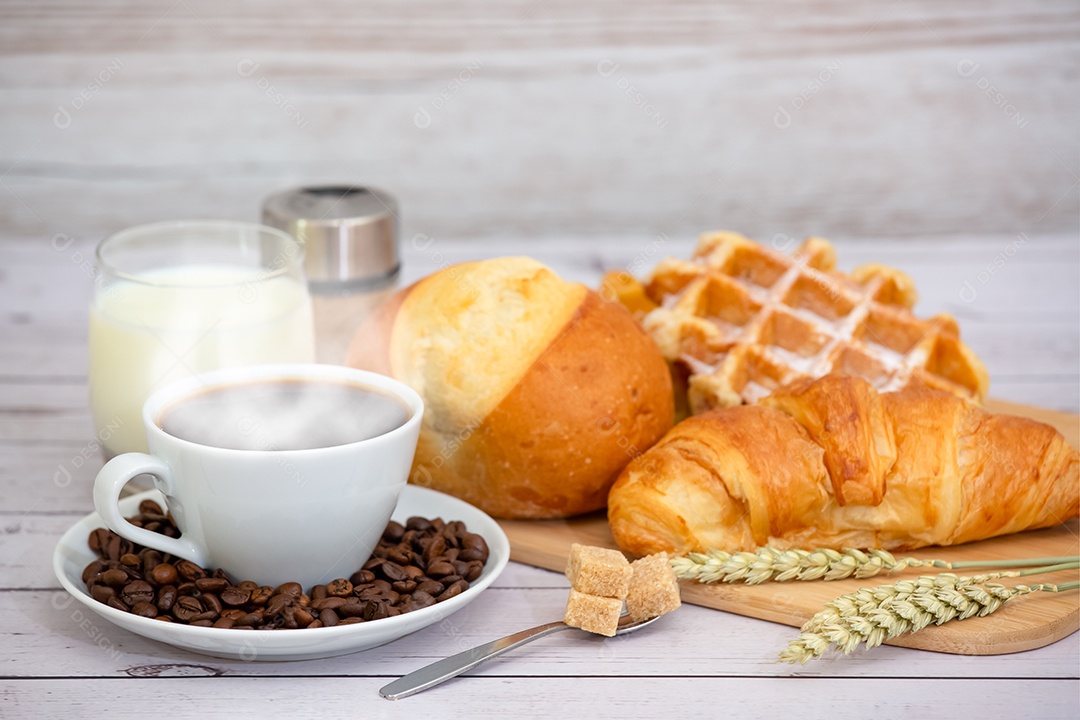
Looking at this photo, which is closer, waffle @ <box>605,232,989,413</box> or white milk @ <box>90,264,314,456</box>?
white milk @ <box>90,264,314,456</box>

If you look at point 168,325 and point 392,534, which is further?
point 168,325

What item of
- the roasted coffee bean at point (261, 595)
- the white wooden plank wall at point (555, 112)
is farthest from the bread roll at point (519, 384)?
the white wooden plank wall at point (555, 112)

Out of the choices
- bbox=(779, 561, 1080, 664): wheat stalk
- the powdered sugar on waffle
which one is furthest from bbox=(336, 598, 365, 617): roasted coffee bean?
the powdered sugar on waffle

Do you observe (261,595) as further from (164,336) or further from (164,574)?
(164,336)

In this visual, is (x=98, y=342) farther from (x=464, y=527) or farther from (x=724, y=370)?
(x=724, y=370)

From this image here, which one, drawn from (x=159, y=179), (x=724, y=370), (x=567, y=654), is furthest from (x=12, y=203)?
(x=567, y=654)

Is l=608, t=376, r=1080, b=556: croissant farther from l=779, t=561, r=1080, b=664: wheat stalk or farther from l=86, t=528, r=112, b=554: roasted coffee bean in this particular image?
l=86, t=528, r=112, b=554: roasted coffee bean

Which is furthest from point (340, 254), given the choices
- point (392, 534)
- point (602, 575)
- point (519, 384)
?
point (602, 575)
